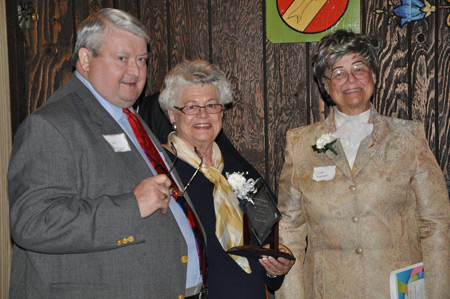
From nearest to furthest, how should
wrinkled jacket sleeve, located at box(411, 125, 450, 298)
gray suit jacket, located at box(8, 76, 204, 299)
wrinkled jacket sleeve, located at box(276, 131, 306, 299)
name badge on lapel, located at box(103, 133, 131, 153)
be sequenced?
1. gray suit jacket, located at box(8, 76, 204, 299)
2. name badge on lapel, located at box(103, 133, 131, 153)
3. wrinkled jacket sleeve, located at box(411, 125, 450, 298)
4. wrinkled jacket sleeve, located at box(276, 131, 306, 299)

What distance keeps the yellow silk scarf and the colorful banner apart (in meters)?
1.09

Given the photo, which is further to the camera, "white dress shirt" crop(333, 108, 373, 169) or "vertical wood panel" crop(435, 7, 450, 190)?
"vertical wood panel" crop(435, 7, 450, 190)

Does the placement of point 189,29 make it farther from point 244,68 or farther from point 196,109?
point 196,109

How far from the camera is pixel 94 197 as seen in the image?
1683 mm

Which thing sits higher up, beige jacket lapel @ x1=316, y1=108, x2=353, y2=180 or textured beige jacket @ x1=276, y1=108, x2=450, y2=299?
beige jacket lapel @ x1=316, y1=108, x2=353, y2=180

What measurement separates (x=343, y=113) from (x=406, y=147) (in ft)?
1.15

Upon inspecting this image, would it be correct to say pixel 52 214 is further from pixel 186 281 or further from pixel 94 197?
pixel 186 281

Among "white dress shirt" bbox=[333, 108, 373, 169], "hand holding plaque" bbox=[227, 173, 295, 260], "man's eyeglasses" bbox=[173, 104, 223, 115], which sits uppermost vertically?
"man's eyeglasses" bbox=[173, 104, 223, 115]

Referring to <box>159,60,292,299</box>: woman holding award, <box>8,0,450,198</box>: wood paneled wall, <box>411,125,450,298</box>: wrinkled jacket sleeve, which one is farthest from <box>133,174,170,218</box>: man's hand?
<box>8,0,450,198</box>: wood paneled wall

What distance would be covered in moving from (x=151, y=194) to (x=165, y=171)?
34cm

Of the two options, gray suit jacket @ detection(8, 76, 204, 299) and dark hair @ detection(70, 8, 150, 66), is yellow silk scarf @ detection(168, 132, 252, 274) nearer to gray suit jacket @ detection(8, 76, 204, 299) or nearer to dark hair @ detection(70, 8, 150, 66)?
gray suit jacket @ detection(8, 76, 204, 299)

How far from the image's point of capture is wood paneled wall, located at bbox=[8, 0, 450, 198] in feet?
9.64

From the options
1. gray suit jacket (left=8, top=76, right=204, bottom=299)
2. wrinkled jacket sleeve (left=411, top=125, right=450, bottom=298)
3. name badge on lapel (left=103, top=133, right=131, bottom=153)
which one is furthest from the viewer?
wrinkled jacket sleeve (left=411, top=125, right=450, bottom=298)

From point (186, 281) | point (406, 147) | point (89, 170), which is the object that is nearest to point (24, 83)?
point (89, 170)
